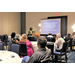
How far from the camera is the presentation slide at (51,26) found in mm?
10193

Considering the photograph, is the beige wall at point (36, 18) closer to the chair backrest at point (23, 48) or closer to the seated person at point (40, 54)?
the chair backrest at point (23, 48)

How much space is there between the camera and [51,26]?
415 inches

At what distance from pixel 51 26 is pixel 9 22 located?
174 inches

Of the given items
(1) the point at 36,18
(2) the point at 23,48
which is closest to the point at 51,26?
(1) the point at 36,18

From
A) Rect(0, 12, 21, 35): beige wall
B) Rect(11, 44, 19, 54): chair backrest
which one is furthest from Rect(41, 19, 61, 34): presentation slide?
Rect(11, 44, 19, 54): chair backrest

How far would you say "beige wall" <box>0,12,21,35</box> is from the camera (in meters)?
10.0

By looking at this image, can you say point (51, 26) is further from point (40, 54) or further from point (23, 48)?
point (40, 54)

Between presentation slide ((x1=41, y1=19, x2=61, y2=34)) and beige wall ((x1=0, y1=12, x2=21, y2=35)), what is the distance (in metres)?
3.07

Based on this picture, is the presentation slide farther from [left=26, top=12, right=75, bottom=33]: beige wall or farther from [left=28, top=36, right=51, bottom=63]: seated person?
[left=28, top=36, right=51, bottom=63]: seated person

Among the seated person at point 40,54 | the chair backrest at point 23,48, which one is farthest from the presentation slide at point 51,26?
the seated person at point 40,54

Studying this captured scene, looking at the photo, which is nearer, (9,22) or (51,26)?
(51,26)
